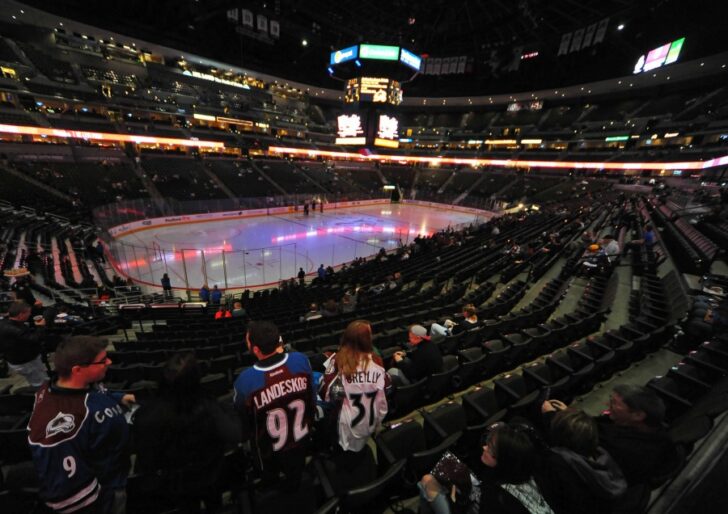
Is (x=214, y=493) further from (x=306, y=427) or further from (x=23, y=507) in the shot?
(x=23, y=507)

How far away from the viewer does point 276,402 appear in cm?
194

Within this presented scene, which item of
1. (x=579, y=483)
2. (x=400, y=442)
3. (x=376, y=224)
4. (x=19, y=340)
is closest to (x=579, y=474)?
(x=579, y=483)

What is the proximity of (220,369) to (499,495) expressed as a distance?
432cm

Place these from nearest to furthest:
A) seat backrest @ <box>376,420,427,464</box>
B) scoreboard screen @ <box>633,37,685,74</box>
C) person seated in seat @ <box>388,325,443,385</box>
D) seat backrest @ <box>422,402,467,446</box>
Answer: seat backrest @ <box>376,420,427,464</box> < seat backrest @ <box>422,402,467,446</box> < person seated in seat @ <box>388,325,443,385</box> < scoreboard screen @ <box>633,37,685,74</box>

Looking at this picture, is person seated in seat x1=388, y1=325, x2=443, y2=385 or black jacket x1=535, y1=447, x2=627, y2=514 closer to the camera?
black jacket x1=535, y1=447, x2=627, y2=514

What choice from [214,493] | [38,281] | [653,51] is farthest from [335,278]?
[653,51]

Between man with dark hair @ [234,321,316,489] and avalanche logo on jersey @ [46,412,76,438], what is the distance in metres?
0.89

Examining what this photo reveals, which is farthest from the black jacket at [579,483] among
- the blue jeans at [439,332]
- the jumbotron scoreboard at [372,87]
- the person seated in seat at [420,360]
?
the jumbotron scoreboard at [372,87]

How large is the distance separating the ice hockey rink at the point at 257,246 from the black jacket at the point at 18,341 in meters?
7.89

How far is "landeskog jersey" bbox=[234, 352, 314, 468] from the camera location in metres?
1.92

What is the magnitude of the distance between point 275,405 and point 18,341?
13.0 ft

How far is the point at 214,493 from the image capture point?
2.17 meters

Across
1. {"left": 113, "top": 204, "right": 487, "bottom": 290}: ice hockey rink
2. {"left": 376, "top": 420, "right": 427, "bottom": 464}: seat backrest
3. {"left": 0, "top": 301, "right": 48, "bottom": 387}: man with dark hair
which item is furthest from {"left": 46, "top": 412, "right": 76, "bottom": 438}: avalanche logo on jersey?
{"left": 113, "top": 204, "right": 487, "bottom": 290}: ice hockey rink

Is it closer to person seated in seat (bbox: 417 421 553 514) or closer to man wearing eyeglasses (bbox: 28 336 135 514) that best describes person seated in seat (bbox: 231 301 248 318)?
man wearing eyeglasses (bbox: 28 336 135 514)
